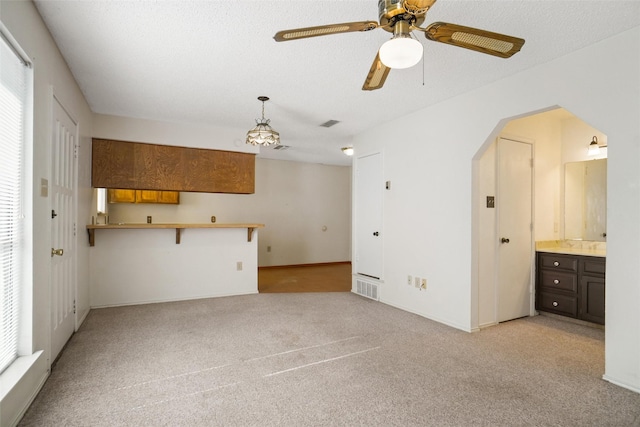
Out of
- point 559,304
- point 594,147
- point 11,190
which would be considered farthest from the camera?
point 594,147

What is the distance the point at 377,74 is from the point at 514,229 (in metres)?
2.81

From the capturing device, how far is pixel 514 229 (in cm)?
384

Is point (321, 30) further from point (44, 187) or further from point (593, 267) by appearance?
point (593, 267)

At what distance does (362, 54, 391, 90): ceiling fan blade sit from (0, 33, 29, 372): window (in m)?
1.96

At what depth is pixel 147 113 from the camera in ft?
13.9

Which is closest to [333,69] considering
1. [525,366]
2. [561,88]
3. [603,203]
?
[561,88]

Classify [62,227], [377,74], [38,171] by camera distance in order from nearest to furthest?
[377,74] → [38,171] → [62,227]

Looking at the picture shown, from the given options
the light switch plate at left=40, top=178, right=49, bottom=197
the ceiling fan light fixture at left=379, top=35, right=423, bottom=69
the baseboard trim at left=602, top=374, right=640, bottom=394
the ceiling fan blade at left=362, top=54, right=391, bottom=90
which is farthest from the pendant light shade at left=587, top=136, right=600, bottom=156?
A: the light switch plate at left=40, top=178, right=49, bottom=197

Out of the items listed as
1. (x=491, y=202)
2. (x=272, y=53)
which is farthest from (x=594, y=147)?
(x=272, y=53)

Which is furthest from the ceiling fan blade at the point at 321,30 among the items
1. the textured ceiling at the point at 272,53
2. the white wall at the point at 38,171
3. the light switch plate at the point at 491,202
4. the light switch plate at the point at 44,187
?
the light switch plate at the point at 491,202

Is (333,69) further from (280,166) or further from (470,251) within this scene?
(280,166)

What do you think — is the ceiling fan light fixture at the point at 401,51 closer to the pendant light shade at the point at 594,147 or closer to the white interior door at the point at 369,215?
the white interior door at the point at 369,215

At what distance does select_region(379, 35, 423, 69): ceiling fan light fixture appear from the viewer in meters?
1.49

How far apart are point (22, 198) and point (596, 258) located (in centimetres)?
488
